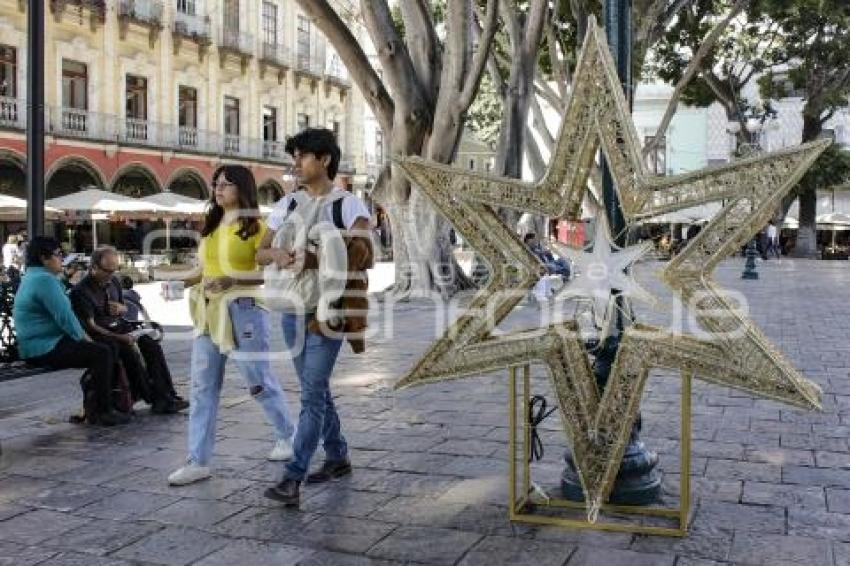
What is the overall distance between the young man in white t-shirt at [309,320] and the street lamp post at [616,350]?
1.18 m

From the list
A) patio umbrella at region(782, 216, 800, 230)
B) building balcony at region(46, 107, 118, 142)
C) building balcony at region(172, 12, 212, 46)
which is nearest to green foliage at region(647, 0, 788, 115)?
patio umbrella at region(782, 216, 800, 230)

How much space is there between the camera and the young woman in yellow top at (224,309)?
15.9ft

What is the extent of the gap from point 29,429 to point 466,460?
118 inches

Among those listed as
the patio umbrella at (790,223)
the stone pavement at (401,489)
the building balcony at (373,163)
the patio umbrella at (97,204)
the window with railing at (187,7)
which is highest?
the window with railing at (187,7)

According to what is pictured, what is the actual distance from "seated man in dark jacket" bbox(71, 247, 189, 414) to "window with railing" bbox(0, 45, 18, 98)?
2138 cm

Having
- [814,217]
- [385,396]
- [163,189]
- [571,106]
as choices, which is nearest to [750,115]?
[814,217]

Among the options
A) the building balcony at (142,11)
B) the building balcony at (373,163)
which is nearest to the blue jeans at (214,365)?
the building balcony at (142,11)

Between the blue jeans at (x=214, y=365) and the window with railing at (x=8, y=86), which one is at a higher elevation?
the window with railing at (x=8, y=86)

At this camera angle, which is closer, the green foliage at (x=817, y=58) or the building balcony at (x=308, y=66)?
the green foliage at (x=817, y=58)

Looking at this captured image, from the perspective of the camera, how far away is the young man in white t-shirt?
435 cm

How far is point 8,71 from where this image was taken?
83.8ft

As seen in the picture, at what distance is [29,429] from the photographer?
20.2 ft

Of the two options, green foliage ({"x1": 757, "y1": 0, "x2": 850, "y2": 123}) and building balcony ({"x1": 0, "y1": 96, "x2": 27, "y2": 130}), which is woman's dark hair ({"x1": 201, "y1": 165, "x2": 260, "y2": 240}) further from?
green foliage ({"x1": 757, "y1": 0, "x2": 850, "y2": 123})

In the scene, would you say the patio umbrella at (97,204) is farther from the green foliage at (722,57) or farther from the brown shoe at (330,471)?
the brown shoe at (330,471)
